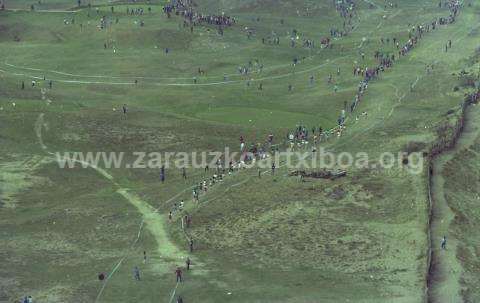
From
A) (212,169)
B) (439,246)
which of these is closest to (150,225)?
(212,169)

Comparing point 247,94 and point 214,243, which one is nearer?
point 214,243

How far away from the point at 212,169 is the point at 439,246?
28890 mm

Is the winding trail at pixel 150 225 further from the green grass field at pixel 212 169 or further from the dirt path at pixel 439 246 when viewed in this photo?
the dirt path at pixel 439 246

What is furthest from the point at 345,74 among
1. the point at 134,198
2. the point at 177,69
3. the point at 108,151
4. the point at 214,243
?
the point at 214,243

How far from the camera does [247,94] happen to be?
118 metres

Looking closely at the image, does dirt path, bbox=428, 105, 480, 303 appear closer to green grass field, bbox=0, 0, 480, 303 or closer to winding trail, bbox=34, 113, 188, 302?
green grass field, bbox=0, 0, 480, 303

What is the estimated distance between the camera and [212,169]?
89.1 metres

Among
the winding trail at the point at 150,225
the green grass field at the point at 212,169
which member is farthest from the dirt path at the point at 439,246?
the winding trail at the point at 150,225

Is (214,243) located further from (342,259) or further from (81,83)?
(81,83)

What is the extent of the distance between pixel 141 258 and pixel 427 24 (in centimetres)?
10625

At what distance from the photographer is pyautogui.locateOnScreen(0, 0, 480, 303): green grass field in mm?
62375

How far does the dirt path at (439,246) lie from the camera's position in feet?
193

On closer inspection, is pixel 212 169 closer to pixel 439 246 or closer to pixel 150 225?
pixel 150 225

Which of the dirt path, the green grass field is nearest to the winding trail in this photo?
the green grass field
